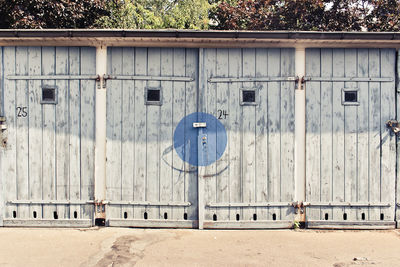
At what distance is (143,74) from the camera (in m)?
4.87

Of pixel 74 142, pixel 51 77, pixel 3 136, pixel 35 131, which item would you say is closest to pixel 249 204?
pixel 74 142

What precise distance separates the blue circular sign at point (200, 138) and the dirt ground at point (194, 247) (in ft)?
4.06

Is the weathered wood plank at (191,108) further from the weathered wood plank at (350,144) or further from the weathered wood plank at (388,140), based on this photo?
the weathered wood plank at (388,140)

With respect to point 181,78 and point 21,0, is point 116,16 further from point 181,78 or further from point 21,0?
point 181,78

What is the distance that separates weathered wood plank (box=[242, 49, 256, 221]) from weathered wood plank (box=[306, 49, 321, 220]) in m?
0.82

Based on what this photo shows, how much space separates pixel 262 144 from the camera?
15.9 feet

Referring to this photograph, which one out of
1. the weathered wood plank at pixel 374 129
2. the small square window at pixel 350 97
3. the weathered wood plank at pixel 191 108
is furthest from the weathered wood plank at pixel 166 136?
the weathered wood plank at pixel 374 129

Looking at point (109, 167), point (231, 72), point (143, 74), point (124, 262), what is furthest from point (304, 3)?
point (124, 262)

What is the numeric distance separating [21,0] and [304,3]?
9.78 metres

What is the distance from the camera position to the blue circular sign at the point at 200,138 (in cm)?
483

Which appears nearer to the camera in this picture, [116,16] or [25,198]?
[25,198]

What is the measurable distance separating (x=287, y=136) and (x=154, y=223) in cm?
270

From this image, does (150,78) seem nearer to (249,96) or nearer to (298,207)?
(249,96)

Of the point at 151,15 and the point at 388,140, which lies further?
the point at 151,15
